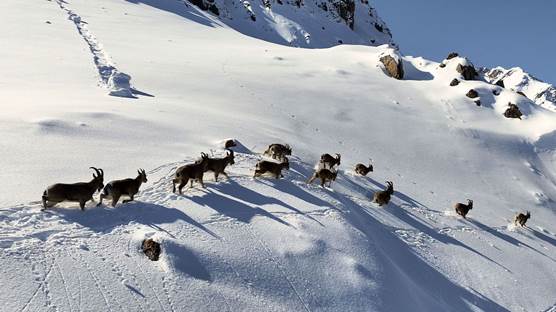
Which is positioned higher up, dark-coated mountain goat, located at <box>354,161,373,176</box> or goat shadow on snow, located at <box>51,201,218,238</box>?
dark-coated mountain goat, located at <box>354,161,373,176</box>

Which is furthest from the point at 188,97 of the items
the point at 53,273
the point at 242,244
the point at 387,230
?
the point at 53,273

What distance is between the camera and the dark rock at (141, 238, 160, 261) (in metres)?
8.56

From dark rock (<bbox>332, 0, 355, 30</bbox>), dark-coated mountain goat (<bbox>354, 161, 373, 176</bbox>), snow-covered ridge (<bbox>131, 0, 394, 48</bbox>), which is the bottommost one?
dark-coated mountain goat (<bbox>354, 161, 373, 176</bbox>)

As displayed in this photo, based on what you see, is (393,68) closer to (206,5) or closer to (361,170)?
(361,170)

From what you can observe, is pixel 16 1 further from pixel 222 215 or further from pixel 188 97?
pixel 222 215

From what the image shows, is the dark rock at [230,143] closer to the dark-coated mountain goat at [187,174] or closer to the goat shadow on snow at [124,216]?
the dark-coated mountain goat at [187,174]

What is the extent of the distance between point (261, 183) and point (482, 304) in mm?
6346

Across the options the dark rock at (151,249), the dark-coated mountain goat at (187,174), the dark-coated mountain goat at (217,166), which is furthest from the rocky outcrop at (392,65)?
the dark rock at (151,249)

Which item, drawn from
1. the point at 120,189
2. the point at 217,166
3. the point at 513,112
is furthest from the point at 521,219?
the point at 120,189

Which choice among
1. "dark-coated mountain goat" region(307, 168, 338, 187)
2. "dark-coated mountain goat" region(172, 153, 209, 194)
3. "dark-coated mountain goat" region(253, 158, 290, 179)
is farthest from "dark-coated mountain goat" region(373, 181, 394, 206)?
"dark-coated mountain goat" region(172, 153, 209, 194)

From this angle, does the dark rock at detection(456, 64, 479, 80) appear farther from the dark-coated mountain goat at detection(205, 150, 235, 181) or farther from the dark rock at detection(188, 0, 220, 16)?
the dark rock at detection(188, 0, 220, 16)

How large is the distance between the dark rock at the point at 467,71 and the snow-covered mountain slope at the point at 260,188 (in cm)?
297

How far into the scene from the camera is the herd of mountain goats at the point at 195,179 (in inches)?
361

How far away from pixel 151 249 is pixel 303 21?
66014 mm
